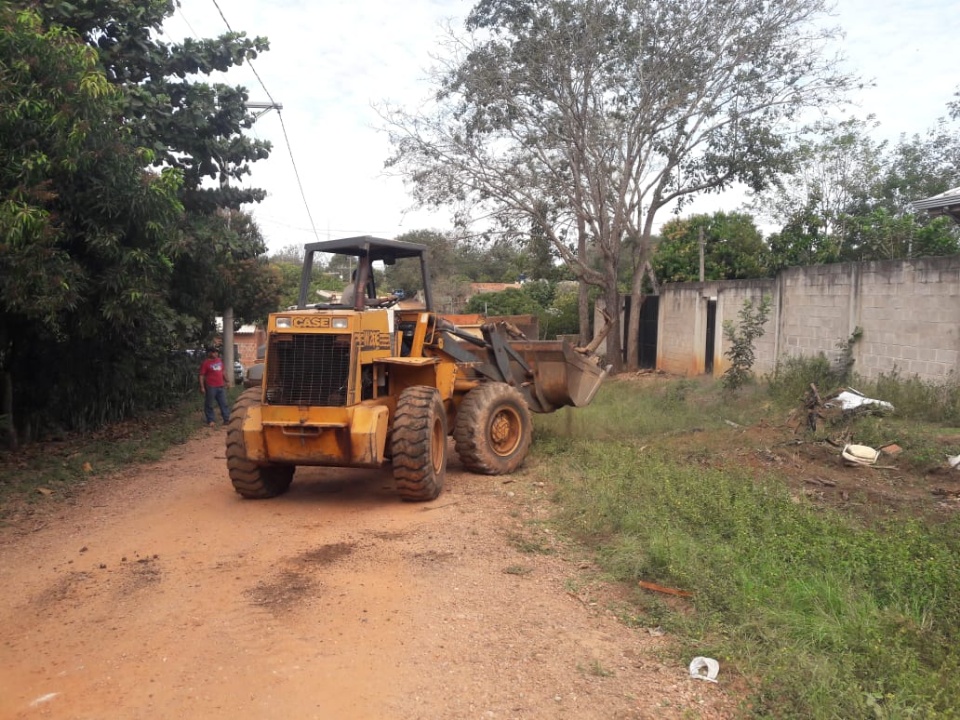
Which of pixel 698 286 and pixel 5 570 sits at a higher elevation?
pixel 698 286

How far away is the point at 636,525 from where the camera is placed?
6.48m

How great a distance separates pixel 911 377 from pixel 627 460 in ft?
18.7

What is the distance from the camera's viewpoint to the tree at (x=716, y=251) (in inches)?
925

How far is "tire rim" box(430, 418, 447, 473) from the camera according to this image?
795 centimetres

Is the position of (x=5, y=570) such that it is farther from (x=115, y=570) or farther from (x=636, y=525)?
(x=636, y=525)

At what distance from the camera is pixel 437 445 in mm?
8156

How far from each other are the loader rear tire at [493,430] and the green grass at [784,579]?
816 millimetres

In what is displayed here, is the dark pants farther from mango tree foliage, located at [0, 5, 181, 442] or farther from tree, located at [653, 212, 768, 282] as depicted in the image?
tree, located at [653, 212, 768, 282]

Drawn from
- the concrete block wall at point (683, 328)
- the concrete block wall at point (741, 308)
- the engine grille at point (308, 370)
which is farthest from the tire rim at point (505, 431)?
the concrete block wall at point (683, 328)

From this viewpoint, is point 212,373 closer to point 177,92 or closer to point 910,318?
point 177,92

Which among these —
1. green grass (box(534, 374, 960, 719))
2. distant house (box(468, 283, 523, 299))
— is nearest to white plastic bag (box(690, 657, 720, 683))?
green grass (box(534, 374, 960, 719))

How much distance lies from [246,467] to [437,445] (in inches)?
73.5

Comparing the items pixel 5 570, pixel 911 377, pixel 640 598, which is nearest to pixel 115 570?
pixel 5 570

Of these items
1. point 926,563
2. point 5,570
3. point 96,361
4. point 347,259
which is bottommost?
point 5,570
